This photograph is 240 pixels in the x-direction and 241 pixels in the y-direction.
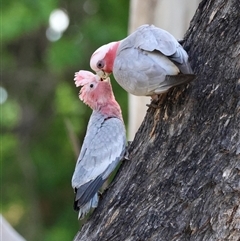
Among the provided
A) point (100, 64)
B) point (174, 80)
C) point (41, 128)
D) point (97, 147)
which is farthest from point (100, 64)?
point (41, 128)

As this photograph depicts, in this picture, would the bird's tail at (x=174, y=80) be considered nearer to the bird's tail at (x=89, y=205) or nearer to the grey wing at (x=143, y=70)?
the grey wing at (x=143, y=70)

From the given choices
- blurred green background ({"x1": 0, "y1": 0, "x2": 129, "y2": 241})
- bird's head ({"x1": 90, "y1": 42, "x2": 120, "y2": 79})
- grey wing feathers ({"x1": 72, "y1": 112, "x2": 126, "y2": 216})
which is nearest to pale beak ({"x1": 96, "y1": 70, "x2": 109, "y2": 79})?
bird's head ({"x1": 90, "y1": 42, "x2": 120, "y2": 79})

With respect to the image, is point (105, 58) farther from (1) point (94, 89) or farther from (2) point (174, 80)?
(2) point (174, 80)

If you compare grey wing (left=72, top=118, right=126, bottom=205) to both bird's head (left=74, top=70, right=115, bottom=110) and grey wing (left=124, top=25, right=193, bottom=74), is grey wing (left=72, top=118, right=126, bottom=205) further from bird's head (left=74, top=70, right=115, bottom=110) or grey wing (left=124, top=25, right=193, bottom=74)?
grey wing (left=124, top=25, right=193, bottom=74)

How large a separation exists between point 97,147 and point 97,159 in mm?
41

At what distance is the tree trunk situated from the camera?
132 cm

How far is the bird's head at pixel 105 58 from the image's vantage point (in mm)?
1661

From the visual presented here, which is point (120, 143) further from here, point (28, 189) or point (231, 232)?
point (28, 189)

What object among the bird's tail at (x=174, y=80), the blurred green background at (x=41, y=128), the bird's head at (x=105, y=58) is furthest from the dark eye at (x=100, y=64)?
the blurred green background at (x=41, y=128)

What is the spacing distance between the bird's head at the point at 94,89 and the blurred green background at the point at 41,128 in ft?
10.1

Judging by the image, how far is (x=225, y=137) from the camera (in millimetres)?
1332

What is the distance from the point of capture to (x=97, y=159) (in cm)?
159

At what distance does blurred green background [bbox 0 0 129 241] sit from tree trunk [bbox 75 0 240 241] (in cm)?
339

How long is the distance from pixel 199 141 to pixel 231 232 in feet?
0.82
